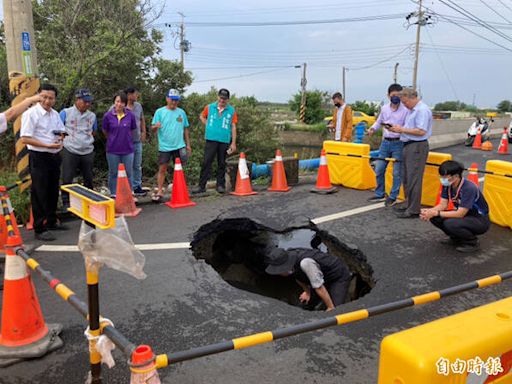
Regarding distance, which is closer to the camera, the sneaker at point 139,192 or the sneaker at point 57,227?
the sneaker at point 57,227

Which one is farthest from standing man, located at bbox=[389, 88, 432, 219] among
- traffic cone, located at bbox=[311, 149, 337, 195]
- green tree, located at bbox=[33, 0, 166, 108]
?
green tree, located at bbox=[33, 0, 166, 108]

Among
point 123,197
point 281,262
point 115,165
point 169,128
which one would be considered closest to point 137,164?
point 115,165

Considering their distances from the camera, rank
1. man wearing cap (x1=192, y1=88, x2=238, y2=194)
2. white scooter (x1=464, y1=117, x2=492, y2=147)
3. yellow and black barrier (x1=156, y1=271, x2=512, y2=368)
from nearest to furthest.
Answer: yellow and black barrier (x1=156, y1=271, x2=512, y2=368), man wearing cap (x1=192, y1=88, x2=238, y2=194), white scooter (x1=464, y1=117, x2=492, y2=147)

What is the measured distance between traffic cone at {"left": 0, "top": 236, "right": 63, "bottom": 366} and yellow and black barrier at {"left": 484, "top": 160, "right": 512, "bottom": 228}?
598cm

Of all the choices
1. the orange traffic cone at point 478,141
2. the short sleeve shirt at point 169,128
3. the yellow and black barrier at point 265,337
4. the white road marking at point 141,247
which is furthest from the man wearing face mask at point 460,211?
the orange traffic cone at point 478,141

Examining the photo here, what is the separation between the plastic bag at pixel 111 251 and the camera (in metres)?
2.16

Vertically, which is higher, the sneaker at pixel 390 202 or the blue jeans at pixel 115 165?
the blue jeans at pixel 115 165

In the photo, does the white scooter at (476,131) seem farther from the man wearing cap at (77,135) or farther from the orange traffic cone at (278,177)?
the man wearing cap at (77,135)

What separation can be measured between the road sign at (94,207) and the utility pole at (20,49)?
4645 mm

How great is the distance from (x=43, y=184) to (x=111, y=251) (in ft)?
12.2

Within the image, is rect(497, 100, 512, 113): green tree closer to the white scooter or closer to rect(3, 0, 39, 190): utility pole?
the white scooter

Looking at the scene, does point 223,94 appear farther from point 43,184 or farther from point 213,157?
point 43,184

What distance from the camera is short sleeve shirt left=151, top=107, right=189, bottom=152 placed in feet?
23.5

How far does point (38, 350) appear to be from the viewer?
2.99m
